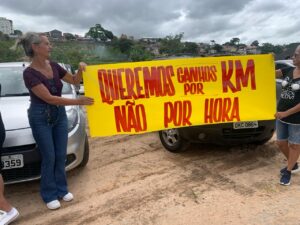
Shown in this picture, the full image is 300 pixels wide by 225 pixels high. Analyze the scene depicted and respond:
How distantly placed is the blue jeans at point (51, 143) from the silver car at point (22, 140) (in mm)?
166

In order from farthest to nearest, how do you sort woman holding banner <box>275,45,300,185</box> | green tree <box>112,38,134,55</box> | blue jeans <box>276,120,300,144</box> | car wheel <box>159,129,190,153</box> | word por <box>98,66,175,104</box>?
1. green tree <box>112,38,134,55</box>
2. car wheel <box>159,129,190,153</box>
3. word por <box>98,66,175,104</box>
4. blue jeans <box>276,120,300,144</box>
5. woman holding banner <box>275,45,300,185</box>

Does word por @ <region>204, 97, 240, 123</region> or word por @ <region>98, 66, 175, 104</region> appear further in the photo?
word por @ <region>204, 97, 240, 123</region>

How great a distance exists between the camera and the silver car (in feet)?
11.9

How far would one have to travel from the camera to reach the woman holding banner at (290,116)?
3957 millimetres

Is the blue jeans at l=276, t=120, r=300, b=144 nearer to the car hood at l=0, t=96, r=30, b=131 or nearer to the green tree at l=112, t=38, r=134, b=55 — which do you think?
the car hood at l=0, t=96, r=30, b=131

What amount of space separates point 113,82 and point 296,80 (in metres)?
2.10

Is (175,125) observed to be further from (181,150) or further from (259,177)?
(259,177)

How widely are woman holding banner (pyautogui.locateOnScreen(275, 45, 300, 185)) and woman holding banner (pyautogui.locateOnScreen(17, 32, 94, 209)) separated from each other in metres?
2.22

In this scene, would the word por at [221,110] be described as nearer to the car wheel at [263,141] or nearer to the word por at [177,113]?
the word por at [177,113]

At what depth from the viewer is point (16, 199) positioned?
405cm

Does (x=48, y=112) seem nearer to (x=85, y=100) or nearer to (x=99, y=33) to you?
(x=85, y=100)

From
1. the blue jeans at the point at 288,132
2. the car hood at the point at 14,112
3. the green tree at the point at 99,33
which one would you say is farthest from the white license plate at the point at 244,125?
the green tree at the point at 99,33

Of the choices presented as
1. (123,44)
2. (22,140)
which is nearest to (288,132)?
(22,140)

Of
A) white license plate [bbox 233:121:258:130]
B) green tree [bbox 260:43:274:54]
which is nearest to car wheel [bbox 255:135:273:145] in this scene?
white license plate [bbox 233:121:258:130]
